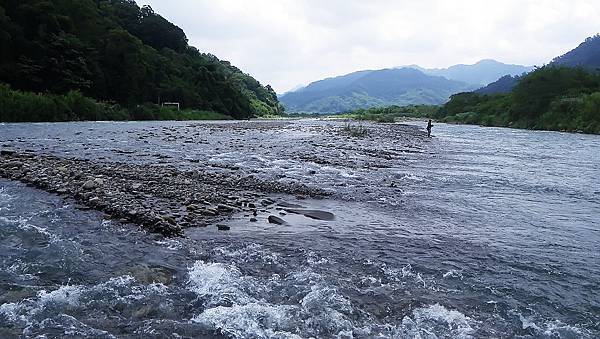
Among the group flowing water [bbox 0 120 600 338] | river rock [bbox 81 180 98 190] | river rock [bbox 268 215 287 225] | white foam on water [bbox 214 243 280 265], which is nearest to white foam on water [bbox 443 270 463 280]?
flowing water [bbox 0 120 600 338]

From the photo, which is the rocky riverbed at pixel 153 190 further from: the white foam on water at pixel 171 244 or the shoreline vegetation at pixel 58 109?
the shoreline vegetation at pixel 58 109

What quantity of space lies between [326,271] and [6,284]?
4824 millimetres

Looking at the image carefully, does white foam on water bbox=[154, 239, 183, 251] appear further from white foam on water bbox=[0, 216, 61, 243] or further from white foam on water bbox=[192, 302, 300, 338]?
white foam on water bbox=[192, 302, 300, 338]

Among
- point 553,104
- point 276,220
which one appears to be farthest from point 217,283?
point 553,104

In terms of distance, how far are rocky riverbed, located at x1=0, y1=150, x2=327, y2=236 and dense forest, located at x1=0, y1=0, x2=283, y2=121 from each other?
102 ft

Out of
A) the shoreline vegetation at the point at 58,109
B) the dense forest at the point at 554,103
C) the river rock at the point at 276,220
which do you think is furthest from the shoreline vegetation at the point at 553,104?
the shoreline vegetation at the point at 58,109

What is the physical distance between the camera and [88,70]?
6675 centimetres

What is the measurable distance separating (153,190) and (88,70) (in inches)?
2493

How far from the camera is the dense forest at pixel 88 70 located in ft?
167

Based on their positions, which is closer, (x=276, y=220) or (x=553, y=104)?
(x=276, y=220)

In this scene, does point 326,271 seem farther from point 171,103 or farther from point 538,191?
point 171,103

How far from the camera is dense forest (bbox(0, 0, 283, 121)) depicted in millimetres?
50875

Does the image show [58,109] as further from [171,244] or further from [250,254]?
[250,254]

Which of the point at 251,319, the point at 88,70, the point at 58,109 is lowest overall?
the point at 251,319
